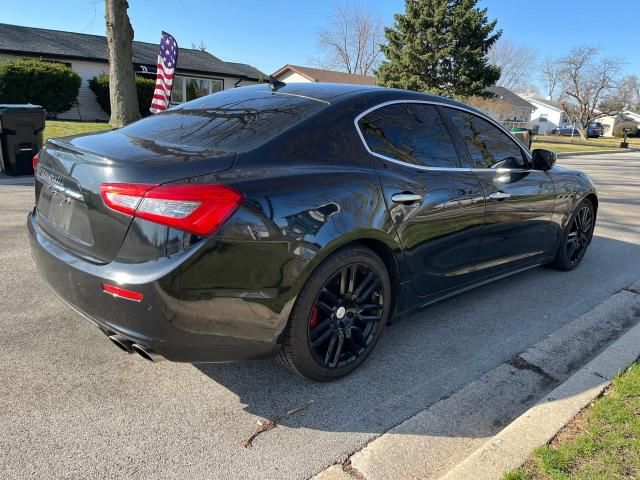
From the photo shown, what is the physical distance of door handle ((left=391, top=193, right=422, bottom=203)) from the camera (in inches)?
120

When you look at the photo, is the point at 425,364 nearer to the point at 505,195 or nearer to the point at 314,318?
the point at 314,318

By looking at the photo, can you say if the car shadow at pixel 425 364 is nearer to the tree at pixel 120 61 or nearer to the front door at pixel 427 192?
the front door at pixel 427 192

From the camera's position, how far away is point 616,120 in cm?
8644

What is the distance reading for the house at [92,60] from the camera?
22.6 metres

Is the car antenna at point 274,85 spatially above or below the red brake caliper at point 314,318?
above

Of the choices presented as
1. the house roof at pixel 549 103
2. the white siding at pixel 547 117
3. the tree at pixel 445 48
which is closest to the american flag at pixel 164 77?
the tree at pixel 445 48

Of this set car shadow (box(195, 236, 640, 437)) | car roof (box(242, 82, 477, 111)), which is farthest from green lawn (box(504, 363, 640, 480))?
car roof (box(242, 82, 477, 111))

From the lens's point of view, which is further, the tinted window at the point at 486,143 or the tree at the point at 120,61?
the tree at the point at 120,61

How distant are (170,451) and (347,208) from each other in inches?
57.7

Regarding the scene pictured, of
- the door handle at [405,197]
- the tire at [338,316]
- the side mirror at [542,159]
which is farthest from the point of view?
the side mirror at [542,159]

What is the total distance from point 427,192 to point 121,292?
1.92 m

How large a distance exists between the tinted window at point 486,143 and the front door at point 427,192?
0.21m

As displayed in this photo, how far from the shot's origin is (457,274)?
3.63 meters

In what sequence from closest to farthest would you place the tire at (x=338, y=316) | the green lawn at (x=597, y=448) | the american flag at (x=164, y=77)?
the green lawn at (x=597, y=448)
the tire at (x=338, y=316)
the american flag at (x=164, y=77)
